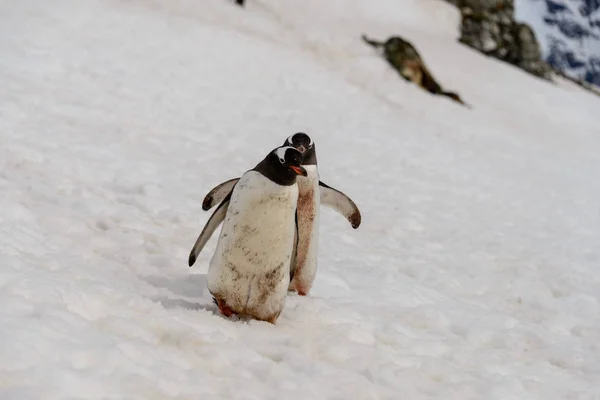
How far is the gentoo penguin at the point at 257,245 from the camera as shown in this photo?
4043mm

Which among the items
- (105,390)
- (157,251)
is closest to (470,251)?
(157,251)

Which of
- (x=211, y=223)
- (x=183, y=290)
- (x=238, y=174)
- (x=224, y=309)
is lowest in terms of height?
(x=238, y=174)

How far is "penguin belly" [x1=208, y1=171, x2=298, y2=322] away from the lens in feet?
13.3

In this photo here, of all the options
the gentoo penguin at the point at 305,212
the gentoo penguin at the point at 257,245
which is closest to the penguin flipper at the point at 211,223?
the gentoo penguin at the point at 305,212

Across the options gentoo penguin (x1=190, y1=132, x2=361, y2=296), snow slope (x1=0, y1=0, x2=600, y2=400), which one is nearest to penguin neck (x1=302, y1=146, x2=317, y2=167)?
gentoo penguin (x1=190, y1=132, x2=361, y2=296)

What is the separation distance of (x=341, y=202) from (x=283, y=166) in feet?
4.81

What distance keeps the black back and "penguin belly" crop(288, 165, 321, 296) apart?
782 mm

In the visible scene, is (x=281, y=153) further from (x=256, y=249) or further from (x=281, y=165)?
(x=256, y=249)

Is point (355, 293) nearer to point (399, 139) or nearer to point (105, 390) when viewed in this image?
point (105, 390)

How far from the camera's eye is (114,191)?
695cm

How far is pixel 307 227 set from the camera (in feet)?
16.1

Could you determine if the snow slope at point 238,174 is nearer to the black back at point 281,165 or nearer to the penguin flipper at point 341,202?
the penguin flipper at point 341,202

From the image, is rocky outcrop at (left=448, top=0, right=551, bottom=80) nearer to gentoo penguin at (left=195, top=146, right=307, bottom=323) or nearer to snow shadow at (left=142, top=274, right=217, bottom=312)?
snow shadow at (left=142, top=274, right=217, bottom=312)

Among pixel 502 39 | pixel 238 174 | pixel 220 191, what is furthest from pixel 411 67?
pixel 220 191
